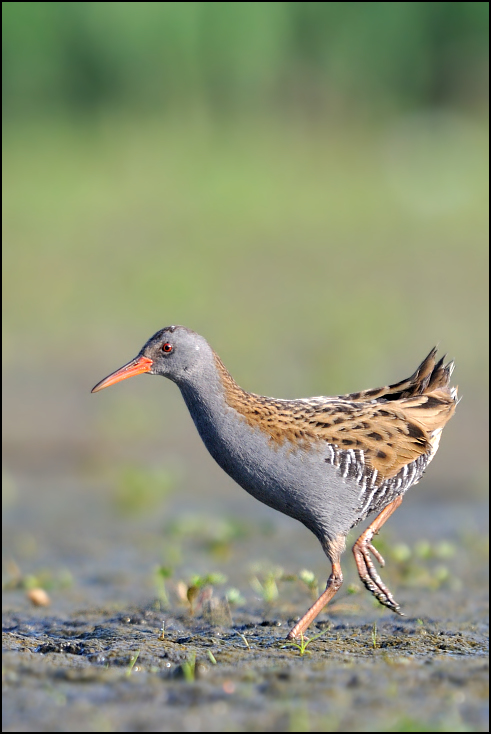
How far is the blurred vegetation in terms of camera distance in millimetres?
17297

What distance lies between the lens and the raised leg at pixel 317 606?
5.11 metres

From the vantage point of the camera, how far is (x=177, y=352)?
518cm

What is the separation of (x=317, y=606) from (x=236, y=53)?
14.2 metres

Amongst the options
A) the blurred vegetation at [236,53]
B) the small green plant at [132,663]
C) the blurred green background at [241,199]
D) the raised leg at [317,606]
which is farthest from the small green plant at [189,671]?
the blurred vegetation at [236,53]

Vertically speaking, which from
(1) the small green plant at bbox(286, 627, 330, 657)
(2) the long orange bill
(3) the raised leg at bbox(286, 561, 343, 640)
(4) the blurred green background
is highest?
(4) the blurred green background

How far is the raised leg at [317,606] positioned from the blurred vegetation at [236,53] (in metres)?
13.3

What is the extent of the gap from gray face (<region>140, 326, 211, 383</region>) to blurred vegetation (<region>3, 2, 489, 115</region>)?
12.8 m

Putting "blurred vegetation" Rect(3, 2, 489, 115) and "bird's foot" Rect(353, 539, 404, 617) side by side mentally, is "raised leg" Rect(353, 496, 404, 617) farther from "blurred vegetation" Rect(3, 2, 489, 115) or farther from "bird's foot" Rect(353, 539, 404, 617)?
"blurred vegetation" Rect(3, 2, 489, 115)

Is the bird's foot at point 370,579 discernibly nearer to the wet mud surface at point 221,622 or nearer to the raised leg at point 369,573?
the raised leg at point 369,573

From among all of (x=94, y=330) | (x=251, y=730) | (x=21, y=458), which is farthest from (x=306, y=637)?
(x=94, y=330)

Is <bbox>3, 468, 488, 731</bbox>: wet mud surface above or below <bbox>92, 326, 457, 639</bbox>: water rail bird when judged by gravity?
below

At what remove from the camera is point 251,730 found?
3.66 metres

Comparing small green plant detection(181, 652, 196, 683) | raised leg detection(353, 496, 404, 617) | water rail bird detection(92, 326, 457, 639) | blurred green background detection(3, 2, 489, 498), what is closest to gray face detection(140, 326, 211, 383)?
water rail bird detection(92, 326, 457, 639)

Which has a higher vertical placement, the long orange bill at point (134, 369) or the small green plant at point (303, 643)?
the long orange bill at point (134, 369)
